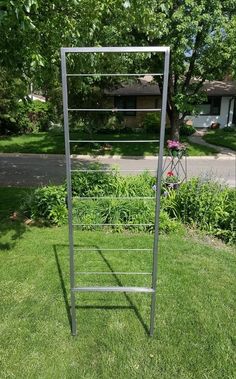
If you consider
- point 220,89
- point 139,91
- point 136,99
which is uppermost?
point 220,89

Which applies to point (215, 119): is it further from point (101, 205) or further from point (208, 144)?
point (101, 205)

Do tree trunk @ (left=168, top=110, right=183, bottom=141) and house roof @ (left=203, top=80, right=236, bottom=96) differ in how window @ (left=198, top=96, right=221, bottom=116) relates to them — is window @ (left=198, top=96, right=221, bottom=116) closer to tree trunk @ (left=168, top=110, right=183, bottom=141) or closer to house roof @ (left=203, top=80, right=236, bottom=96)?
house roof @ (left=203, top=80, right=236, bottom=96)

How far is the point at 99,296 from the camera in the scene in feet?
14.5

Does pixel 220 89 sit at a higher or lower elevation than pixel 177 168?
higher

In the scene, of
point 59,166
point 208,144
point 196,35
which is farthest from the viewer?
point 208,144

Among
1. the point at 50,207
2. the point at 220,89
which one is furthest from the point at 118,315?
the point at 220,89

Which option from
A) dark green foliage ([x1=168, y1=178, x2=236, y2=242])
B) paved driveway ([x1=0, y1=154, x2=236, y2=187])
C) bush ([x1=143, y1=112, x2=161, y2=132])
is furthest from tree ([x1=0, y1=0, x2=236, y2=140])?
bush ([x1=143, y1=112, x2=161, y2=132])

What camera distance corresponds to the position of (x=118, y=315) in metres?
4.09

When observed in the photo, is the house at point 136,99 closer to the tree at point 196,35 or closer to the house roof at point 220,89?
the house roof at point 220,89

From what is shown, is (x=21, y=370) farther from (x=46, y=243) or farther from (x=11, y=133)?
(x=11, y=133)

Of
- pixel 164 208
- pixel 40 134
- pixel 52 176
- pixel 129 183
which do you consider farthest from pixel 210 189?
pixel 40 134

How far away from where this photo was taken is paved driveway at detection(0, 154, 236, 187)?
1111cm

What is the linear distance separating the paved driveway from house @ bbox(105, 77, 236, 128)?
434 inches

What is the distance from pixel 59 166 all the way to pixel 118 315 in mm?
9832
